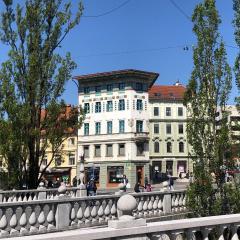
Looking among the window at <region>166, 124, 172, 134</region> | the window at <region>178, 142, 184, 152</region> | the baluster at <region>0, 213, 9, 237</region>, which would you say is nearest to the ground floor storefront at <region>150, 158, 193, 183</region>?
the window at <region>178, 142, 184, 152</region>

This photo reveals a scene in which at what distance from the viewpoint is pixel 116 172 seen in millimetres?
67938

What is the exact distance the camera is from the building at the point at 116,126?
6756 cm

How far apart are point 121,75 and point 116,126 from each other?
7770mm

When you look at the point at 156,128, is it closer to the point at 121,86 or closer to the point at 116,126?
the point at 116,126

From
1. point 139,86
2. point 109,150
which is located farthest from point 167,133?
point 109,150

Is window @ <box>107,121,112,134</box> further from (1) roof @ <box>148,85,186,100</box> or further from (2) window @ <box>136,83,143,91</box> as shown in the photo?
(1) roof @ <box>148,85,186,100</box>

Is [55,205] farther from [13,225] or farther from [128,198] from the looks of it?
[128,198]

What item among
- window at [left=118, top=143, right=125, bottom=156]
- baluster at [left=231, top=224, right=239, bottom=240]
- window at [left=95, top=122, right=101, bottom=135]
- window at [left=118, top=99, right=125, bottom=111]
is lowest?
baluster at [left=231, top=224, right=239, bottom=240]

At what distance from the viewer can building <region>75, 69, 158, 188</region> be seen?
67562mm

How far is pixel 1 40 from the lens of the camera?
18938 millimetres

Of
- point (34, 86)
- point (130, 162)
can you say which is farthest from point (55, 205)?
point (130, 162)

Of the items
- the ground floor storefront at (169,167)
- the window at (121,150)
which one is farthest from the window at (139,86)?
the ground floor storefront at (169,167)

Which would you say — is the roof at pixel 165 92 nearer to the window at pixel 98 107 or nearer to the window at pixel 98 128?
the window at pixel 98 107

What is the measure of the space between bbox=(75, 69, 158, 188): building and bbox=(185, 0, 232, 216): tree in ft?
179
